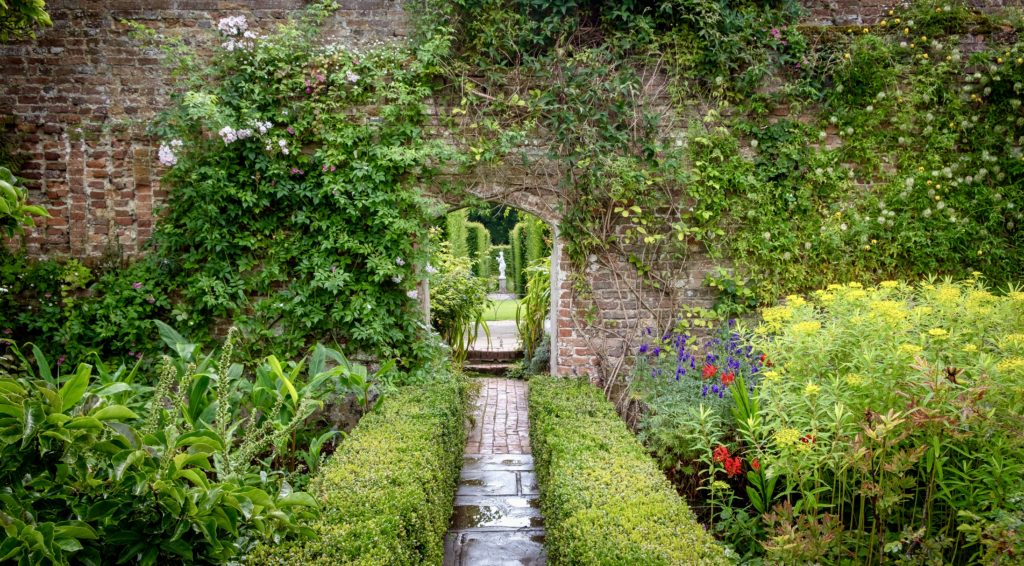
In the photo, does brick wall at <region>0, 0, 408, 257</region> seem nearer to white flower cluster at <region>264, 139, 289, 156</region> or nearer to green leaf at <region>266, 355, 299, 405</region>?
white flower cluster at <region>264, 139, 289, 156</region>

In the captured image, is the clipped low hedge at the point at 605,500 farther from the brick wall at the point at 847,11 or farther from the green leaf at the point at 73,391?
the brick wall at the point at 847,11

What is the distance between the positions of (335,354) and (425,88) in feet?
7.94

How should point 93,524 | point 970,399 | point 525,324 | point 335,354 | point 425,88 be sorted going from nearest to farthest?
point 93,524 < point 970,399 < point 335,354 < point 425,88 < point 525,324

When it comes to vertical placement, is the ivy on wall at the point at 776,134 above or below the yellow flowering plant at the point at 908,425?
above

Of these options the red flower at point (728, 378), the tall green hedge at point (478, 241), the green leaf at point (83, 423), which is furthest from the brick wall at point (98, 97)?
the tall green hedge at point (478, 241)

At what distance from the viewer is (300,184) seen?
5.55m

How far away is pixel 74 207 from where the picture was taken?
5730 millimetres

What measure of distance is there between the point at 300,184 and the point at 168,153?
112 centimetres

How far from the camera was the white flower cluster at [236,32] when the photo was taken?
5.43 meters

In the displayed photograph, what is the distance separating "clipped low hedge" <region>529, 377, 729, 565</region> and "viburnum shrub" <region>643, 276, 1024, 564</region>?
0.35 metres

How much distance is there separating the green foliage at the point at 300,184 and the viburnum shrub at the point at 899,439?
11.1 ft

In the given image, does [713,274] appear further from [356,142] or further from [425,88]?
[356,142]

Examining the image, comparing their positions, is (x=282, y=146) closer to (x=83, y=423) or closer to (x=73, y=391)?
(x=73, y=391)

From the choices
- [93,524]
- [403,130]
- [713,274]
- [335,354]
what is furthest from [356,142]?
[93,524]
